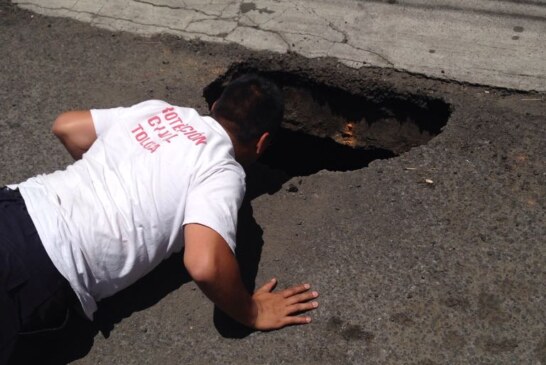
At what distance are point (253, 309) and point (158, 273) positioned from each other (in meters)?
0.57

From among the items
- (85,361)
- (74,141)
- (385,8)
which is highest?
(385,8)

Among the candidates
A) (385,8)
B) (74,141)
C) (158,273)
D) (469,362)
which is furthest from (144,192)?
(385,8)

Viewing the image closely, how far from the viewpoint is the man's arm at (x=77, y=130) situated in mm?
2918

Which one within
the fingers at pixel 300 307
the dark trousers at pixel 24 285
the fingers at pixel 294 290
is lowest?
the fingers at pixel 300 307

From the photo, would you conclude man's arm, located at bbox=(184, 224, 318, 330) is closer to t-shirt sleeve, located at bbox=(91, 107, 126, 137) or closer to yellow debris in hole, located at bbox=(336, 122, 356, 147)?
t-shirt sleeve, located at bbox=(91, 107, 126, 137)

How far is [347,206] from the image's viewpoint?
3.05m

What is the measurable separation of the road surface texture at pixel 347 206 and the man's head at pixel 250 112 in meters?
0.54

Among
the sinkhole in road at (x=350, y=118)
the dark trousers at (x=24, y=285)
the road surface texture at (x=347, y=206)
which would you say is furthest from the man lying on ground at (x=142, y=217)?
the sinkhole in road at (x=350, y=118)

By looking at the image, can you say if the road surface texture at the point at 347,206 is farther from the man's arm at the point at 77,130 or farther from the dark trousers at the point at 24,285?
the man's arm at the point at 77,130

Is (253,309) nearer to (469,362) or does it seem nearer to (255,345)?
(255,345)

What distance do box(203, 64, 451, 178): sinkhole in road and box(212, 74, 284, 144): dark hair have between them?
1191 mm

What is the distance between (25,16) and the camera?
460cm

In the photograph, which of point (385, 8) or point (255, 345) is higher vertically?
point (385, 8)

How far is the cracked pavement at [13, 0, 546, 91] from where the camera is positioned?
12.8ft
